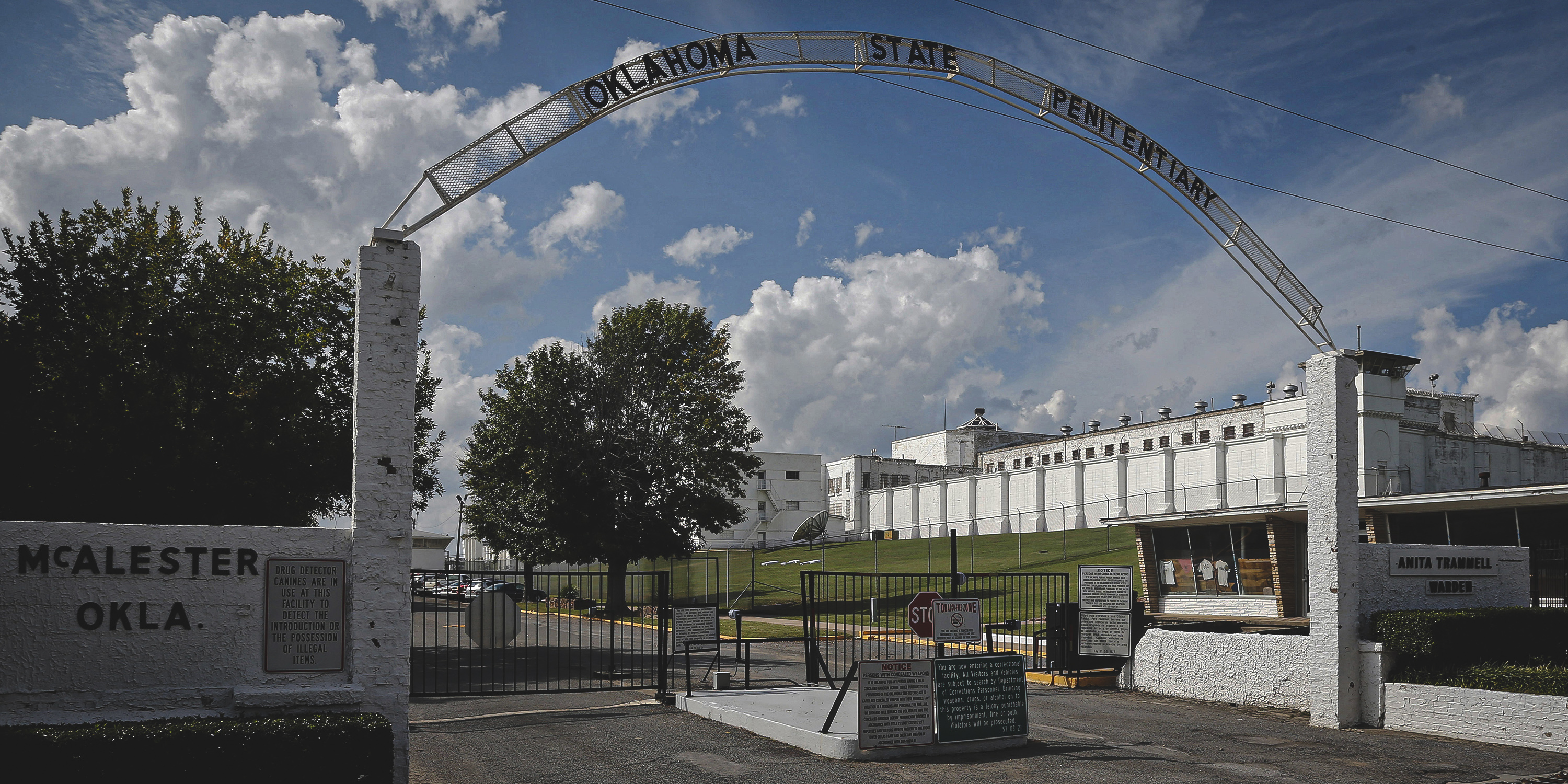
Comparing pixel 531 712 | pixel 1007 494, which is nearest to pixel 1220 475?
pixel 1007 494

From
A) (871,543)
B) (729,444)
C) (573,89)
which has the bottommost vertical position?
(871,543)

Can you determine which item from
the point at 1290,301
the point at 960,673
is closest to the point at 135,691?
the point at 960,673

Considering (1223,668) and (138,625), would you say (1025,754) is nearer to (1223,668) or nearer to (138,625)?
(1223,668)

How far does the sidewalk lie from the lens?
9.99 m

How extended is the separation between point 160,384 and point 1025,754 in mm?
16319

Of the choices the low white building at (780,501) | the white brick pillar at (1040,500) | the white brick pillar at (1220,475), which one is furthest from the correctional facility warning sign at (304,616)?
the low white building at (780,501)

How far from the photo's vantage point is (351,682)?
8469 millimetres

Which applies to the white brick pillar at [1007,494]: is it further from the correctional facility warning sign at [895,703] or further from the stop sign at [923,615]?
the correctional facility warning sign at [895,703]

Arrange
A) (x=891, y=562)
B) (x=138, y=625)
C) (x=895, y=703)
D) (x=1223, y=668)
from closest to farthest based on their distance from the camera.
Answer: (x=138, y=625), (x=895, y=703), (x=1223, y=668), (x=891, y=562)

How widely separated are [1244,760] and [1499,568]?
25.5 ft

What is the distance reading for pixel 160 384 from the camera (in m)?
18.4

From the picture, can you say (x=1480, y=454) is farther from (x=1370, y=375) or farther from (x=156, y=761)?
(x=156, y=761)

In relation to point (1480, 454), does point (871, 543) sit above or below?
below

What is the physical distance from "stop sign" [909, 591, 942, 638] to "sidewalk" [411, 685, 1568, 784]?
1739mm
